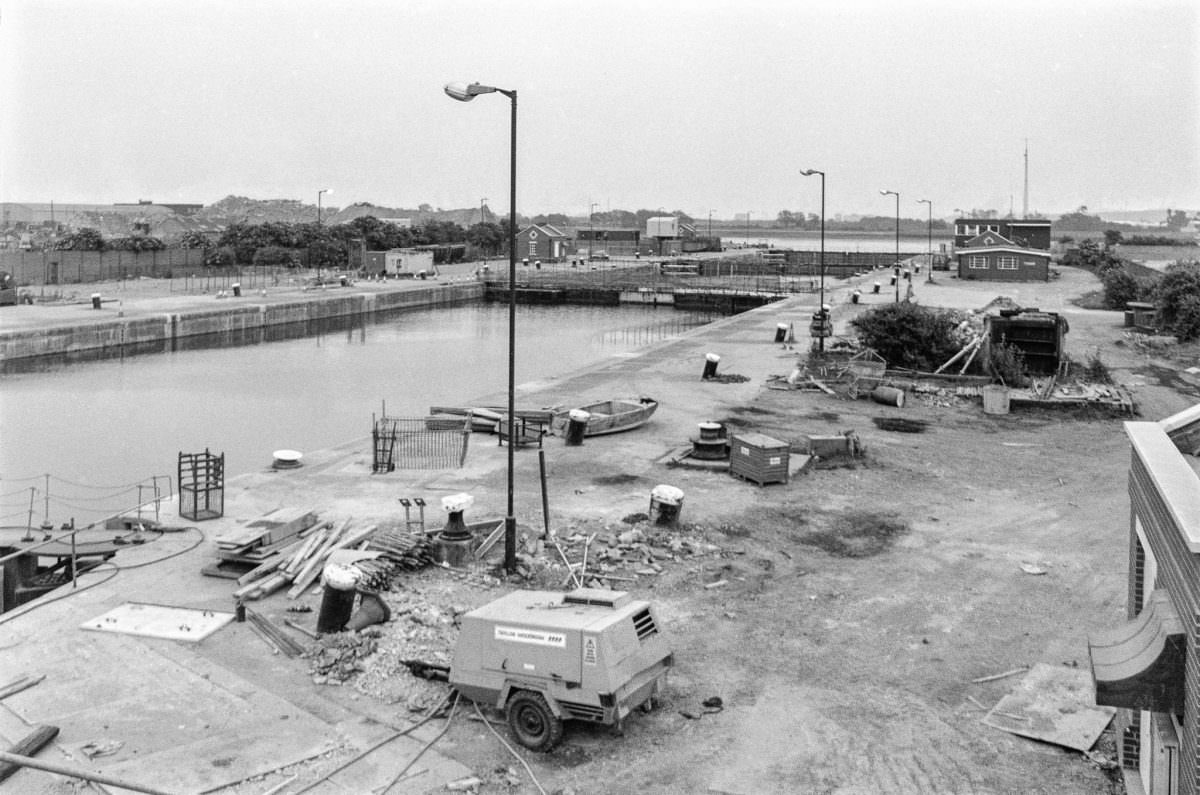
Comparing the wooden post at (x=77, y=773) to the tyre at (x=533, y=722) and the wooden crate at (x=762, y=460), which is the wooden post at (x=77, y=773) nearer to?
the tyre at (x=533, y=722)

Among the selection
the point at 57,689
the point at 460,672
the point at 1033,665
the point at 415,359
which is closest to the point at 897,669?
the point at 1033,665

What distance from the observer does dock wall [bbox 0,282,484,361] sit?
5597 centimetres

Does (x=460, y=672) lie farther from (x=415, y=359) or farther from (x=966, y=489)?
(x=415, y=359)

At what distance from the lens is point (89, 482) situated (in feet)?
105

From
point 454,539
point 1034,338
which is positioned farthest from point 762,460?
point 1034,338

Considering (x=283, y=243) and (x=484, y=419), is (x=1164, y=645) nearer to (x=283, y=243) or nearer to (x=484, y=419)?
(x=484, y=419)

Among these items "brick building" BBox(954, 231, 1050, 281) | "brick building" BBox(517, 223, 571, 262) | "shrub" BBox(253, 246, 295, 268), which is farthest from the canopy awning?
"brick building" BBox(517, 223, 571, 262)

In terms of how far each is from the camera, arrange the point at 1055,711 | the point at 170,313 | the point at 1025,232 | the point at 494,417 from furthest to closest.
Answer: the point at 1025,232, the point at 170,313, the point at 494,417, the point at 1055,711

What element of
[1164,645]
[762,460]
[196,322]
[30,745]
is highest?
[196,322]

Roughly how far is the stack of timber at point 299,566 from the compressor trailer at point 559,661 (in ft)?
16.2

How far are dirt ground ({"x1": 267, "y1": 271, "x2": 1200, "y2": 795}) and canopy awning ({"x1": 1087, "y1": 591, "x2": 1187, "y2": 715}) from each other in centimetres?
278

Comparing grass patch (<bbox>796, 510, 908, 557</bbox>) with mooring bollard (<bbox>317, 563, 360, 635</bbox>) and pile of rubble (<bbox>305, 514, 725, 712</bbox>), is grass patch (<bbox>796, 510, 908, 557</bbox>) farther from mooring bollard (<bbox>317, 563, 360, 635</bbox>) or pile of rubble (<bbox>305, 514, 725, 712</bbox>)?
mooring bollard (<bbox>317, 563, 360, 635</bbox>)

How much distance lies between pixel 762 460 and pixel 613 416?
6723 mm

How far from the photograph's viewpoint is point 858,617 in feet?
54.3
